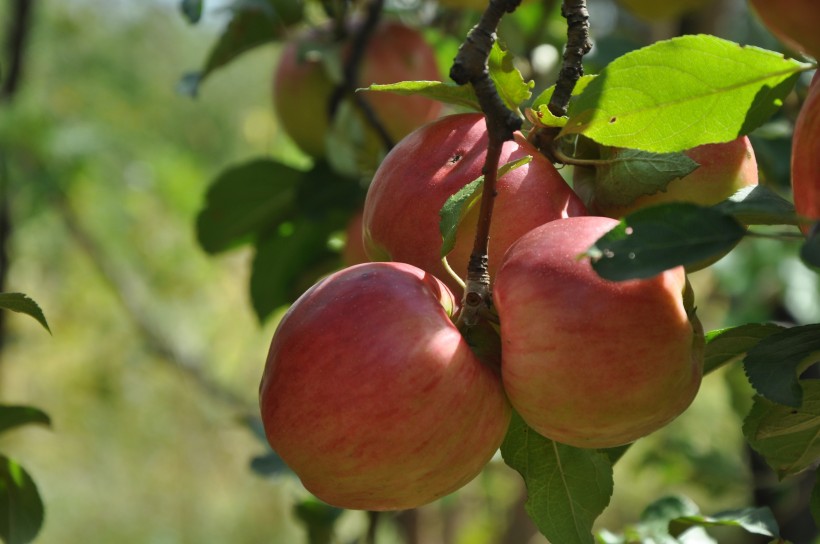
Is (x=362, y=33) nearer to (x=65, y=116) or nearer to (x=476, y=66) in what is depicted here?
(x=476, y=66)

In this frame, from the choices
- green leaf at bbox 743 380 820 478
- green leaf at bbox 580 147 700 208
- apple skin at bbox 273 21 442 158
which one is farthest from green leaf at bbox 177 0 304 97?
green leaf at bbox 743 380 820 478

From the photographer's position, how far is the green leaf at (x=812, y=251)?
37 cm

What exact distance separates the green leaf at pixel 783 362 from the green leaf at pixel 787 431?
38 millimetres

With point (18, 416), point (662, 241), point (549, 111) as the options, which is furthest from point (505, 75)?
point (18, 416)

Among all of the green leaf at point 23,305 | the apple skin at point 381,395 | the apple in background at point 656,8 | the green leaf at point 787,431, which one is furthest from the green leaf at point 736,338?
the apple in background at point 656,8

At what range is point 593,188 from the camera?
0.53 metres

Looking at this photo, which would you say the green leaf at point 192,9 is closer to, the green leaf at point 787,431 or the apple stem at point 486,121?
the apple stem at point 486,121

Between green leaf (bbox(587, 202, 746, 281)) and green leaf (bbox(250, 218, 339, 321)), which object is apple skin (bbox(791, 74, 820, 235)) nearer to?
green leaf (bbox(587, 202, 746, 281))

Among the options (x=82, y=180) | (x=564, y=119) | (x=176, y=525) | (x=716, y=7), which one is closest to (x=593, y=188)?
(x=564, y=119)

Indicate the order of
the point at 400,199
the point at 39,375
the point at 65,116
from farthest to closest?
the point at 39,375 < the point at 65,116 < the point at 400,199

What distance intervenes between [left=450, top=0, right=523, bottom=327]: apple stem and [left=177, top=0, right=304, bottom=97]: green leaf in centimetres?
53

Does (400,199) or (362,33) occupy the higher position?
(400,199)

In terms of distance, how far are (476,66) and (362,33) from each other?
53 cm

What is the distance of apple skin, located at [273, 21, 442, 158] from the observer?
0.94m
